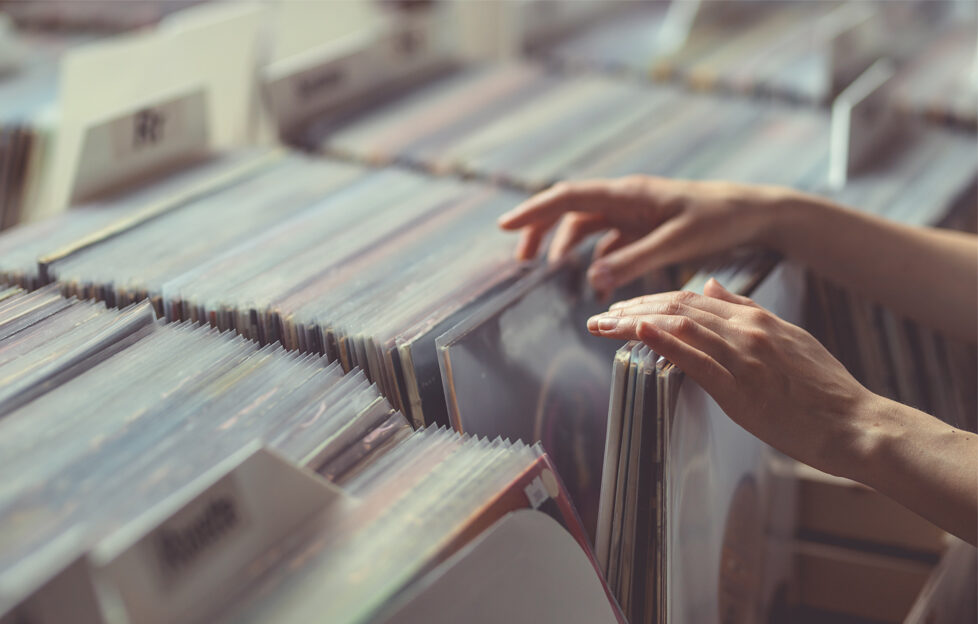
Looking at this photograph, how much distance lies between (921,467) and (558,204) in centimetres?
54

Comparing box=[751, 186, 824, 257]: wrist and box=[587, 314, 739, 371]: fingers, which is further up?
box=[587, 314, 739, 371]: fingers

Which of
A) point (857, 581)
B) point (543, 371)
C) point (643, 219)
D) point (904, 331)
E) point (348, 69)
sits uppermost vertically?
point (348, 69)

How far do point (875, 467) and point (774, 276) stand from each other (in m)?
0.33

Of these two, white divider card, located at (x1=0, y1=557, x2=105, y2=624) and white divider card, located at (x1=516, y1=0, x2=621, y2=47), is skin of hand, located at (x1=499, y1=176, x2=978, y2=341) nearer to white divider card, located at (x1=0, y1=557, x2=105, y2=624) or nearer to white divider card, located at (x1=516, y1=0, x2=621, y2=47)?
white divider card, located at (x1=0, y1=557, x2=105, y2=624)

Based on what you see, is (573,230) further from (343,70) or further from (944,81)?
(944,81)

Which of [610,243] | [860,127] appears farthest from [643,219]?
[860,127]

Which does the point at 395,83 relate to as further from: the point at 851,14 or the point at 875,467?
the point at 875,467

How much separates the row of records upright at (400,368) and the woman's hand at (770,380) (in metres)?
0.04

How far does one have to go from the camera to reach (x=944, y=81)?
1.78 metres

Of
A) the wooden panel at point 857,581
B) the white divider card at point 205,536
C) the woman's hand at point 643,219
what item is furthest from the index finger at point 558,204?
the wooden panel at point 857,581

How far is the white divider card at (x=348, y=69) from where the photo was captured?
1614mm

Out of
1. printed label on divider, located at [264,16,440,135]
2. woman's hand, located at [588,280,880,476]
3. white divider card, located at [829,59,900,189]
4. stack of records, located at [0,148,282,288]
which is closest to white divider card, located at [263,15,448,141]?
printed label on divider, located at [264,16,440,135]

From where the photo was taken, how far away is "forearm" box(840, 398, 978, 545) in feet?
2.86

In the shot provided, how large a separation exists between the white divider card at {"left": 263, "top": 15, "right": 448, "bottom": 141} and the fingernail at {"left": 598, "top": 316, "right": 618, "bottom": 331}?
0.87 metres
